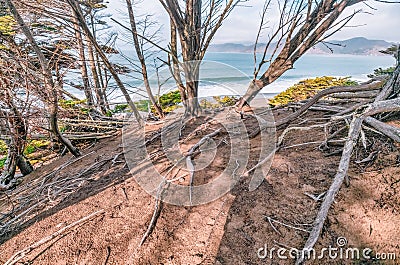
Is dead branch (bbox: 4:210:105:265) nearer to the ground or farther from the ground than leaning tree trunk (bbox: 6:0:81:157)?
nearer to the ground

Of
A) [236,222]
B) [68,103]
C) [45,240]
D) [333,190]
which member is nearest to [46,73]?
[68,103]

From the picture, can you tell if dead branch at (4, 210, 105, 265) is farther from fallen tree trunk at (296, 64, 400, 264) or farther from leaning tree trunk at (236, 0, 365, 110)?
leaning tree trunk at (236, 0, 365, 110)

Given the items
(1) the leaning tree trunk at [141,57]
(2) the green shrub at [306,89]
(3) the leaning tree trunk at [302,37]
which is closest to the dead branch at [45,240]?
(3) the leaning tree trunk at [302,37]

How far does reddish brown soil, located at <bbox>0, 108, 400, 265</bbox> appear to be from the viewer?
1.35 metres

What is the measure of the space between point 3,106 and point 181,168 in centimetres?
284

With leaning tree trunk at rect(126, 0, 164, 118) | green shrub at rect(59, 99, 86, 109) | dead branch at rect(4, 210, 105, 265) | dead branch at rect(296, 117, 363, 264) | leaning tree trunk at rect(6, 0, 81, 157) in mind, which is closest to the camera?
dead branch at rect(296, 117, 363, 264)

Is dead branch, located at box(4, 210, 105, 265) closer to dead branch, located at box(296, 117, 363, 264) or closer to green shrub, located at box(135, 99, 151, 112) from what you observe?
dead branch, located at box(296, 117, 363, 264)

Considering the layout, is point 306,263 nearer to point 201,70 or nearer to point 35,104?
point 201,70

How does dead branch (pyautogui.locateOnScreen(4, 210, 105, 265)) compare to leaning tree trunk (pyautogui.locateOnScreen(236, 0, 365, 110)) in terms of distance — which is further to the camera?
leaning tree trunk (pyautogui.locateOnScreen(236, 0, 365, 110))

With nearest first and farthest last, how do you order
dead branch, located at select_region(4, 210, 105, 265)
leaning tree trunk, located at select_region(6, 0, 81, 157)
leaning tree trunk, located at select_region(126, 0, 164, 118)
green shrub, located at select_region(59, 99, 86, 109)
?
dead branch, located at select_region(4, 210, 105, 265) < leaning tree trunk, located at select_region(6, 0, 81, 157) < green shrub, located at select_region(59, 99, 86, 109) < leaning tree trunk, located at select_region(126, 0, 164, 118)

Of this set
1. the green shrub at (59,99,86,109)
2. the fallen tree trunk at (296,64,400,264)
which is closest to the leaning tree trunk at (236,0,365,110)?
the fallen tree trunk at (296,64,400,264)

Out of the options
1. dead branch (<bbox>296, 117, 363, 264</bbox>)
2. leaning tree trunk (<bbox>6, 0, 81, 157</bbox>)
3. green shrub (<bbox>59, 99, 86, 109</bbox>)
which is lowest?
dead branch (<bbox>296, 117, 363, 264</bbox>)

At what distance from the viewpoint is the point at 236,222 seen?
5.05ft

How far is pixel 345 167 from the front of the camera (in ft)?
5.09
